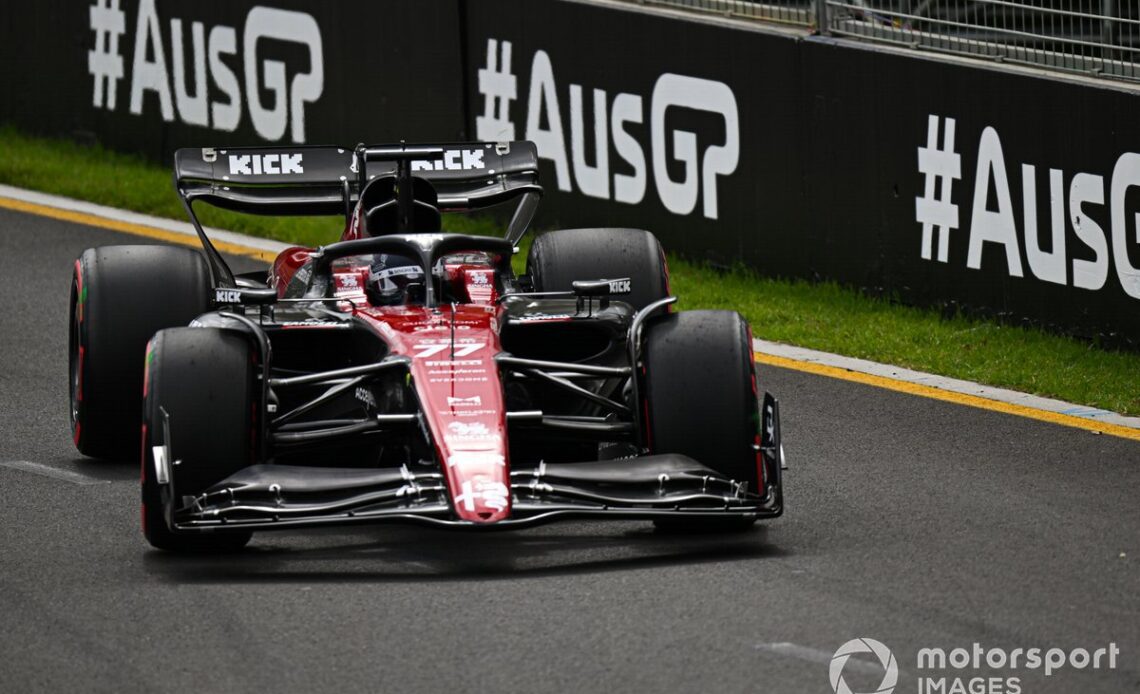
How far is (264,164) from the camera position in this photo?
9953mm

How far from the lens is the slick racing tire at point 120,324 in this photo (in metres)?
8.91

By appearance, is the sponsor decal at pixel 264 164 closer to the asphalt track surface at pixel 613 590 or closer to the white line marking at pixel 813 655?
the asphalt track surface at pixel 613 590

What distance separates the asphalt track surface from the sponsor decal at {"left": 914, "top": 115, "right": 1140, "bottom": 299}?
1790 mm

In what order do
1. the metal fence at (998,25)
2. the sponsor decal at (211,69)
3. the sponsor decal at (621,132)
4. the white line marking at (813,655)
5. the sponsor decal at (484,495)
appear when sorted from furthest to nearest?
1. the sponsor decal at (211,69)
2. the sponsor decal at (621,132)
3. the metal fence at (998,25)
4. the sponsor decal at (484,495)
5. the white line marking at (813,655)

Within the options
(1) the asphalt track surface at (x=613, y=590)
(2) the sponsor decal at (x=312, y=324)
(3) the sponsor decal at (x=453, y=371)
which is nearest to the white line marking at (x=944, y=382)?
(1) the asphalt track surface at (x=613, y=590)

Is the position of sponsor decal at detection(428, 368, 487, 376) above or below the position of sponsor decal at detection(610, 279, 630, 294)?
below

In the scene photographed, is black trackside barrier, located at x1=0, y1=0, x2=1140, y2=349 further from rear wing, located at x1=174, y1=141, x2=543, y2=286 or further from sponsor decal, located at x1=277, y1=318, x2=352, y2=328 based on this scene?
sponsor decal, located at x1=277, y1=318, x2=352, y2=328

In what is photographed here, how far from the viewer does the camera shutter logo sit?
233 inches

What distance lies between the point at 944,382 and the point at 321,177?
10.1ft

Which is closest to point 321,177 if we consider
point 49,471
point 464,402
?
point 49,471

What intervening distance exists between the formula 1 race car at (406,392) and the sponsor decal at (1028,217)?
261cm

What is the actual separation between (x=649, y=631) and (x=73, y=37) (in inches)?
435

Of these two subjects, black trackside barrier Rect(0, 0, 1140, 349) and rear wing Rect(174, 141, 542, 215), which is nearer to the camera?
rear wing Rect(174, 141, 542, 215)

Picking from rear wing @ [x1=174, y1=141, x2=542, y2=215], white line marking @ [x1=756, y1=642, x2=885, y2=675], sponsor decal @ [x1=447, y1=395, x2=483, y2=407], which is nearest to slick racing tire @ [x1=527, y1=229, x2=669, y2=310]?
rear wing @ [x1=174, y1=141, x2=542, y2=215]
